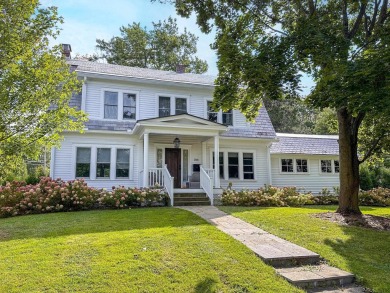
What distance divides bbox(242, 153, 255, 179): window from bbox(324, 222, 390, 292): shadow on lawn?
8049mm

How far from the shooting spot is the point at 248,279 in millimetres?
4148

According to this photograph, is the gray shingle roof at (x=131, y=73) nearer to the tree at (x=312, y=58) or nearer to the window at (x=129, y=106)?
the window at (x=129, y=106)

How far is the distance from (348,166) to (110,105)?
1041 centimetres

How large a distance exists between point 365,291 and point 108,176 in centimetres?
1117

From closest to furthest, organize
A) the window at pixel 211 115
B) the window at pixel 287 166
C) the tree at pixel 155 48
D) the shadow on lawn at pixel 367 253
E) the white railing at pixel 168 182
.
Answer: the shadow on lawn at pixel 367 253
the white railing at pixel 168 182
the window at pixel 211 115
the window at pixel 287 166
the tree at pixel 155 48

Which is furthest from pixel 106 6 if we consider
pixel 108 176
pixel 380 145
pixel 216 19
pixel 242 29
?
pixel 380 145

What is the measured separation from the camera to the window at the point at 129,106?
45.6 feet

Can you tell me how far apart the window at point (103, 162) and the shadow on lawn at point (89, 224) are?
4903 millimetres

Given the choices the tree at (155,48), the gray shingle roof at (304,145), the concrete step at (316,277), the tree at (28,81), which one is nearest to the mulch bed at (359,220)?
the concrete step at (316,277)

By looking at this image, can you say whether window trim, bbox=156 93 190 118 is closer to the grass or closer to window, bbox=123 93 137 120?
window, bbox=123 93 137 120

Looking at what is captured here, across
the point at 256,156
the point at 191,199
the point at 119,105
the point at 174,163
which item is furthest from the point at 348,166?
→ the point at 119,105

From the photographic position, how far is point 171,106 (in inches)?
572

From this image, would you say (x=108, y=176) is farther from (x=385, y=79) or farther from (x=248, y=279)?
(x=385, y=79)

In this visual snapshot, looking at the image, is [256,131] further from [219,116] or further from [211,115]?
[211,115]
